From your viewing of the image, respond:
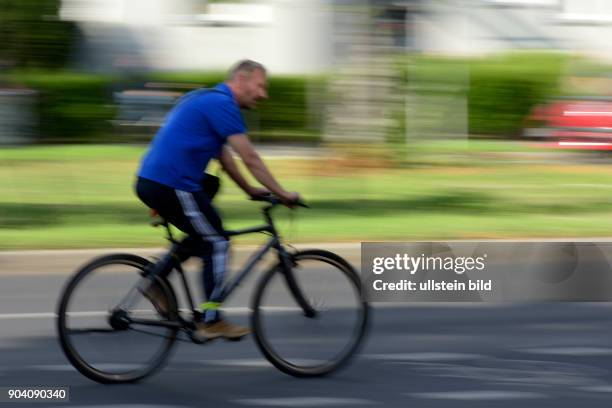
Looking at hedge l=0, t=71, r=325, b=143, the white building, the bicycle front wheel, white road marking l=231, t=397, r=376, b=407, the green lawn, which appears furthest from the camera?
the white building

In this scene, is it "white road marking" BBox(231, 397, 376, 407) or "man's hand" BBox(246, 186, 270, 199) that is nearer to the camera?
"white road marking" BBox(231, 397, 376, 407)

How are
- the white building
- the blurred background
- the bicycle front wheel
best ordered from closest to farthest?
the bicycle front wheel → the blurred background → the white building

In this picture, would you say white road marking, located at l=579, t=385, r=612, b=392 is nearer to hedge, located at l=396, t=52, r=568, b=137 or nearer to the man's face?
the man's face

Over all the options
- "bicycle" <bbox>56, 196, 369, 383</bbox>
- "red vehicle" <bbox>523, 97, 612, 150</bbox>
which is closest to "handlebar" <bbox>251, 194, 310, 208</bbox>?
"bicycle" <bbox>56, 196, 369, 383</bbox>

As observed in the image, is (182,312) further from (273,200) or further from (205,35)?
(205,35)

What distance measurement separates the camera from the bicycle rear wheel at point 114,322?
677 cm

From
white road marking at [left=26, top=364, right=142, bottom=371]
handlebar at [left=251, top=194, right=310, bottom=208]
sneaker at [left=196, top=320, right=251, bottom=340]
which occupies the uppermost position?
handlebar at [left=251, top=194, right=310, bottom=208]

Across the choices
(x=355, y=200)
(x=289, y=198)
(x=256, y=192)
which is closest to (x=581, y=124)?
(x=355, y=200)

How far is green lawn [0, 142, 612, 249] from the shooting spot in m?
12.1

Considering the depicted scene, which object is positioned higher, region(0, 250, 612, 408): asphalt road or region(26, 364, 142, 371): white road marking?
region(26, 364, 142, 371): white road marking

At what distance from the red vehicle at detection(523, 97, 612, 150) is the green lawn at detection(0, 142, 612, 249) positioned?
931mm

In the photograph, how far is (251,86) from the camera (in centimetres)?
686

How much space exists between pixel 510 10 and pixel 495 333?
16801mm

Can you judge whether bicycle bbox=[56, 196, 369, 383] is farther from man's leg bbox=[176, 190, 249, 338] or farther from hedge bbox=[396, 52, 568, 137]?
hedge bbox=[396, 52, 568, 137]
